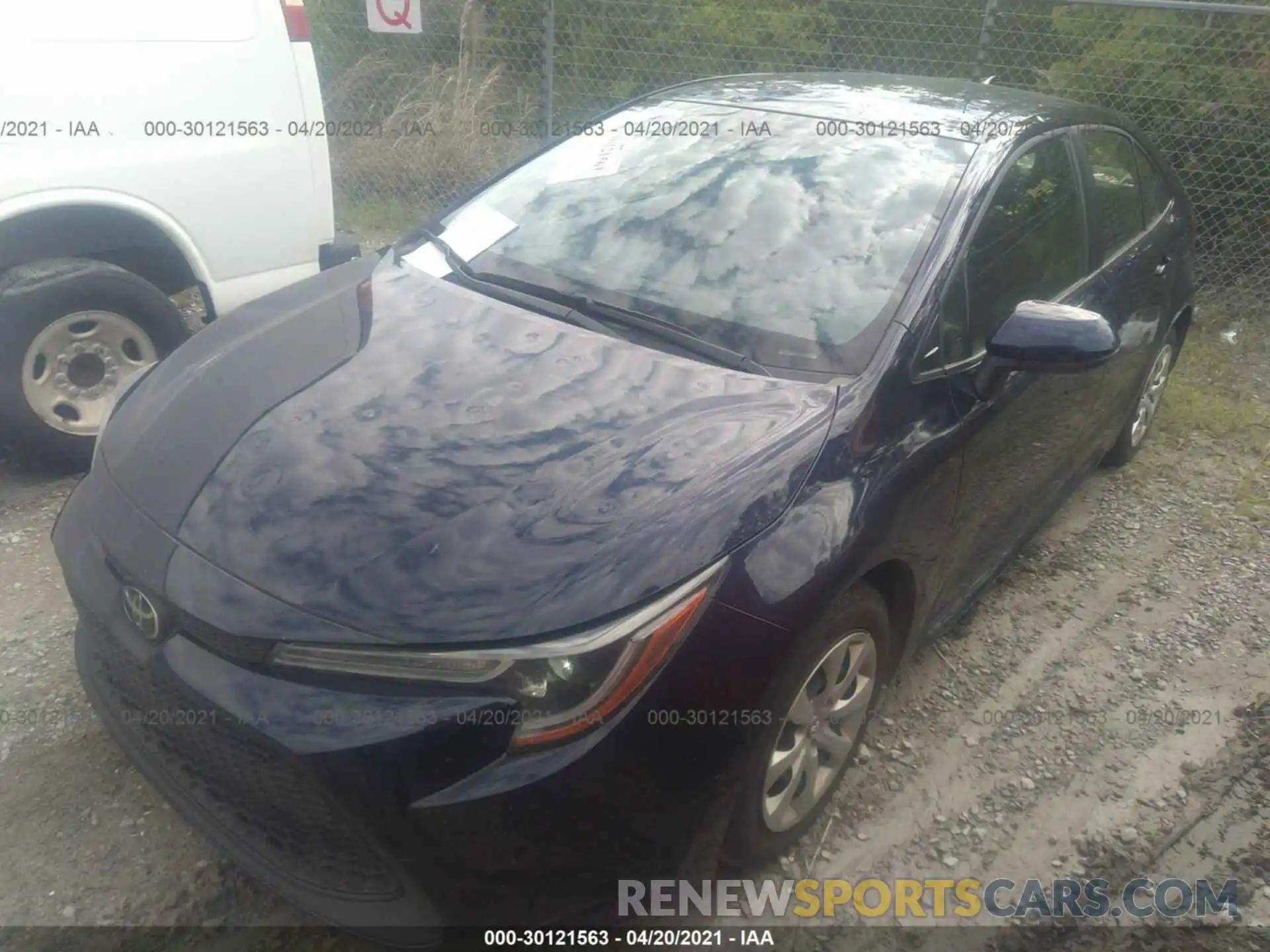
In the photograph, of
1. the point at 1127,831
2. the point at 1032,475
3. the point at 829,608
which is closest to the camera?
A: the point at 829,608

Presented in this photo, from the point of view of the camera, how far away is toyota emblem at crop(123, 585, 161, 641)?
1898 mm

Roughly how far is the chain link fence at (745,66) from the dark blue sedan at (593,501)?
13.1ft

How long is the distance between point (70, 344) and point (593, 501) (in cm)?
269

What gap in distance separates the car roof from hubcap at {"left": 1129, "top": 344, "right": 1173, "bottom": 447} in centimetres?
126

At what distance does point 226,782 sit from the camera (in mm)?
1910

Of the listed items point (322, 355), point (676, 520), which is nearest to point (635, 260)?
point (322, 355)

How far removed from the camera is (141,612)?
1926 millimetres

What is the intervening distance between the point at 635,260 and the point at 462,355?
0.61m

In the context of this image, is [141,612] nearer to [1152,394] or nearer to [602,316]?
[602,316]

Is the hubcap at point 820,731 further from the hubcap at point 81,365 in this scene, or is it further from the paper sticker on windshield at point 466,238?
the hubcap at point 81,365

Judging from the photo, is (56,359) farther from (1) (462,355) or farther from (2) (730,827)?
(2) (730,827)

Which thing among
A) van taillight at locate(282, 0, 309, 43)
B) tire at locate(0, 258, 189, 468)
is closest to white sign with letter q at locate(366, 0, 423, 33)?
van taillight at locate(282, 0, 309, 43)

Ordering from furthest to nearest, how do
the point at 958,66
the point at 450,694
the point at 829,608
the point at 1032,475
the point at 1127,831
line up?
1. the point at 958,66
2. the point at 1032,475
3. the point at 1127,831
4. the point at 829,608
5. the point at 450,694

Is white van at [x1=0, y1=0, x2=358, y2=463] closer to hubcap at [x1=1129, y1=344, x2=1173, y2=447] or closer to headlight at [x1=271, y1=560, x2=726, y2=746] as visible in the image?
headlight at [x1=271, y1=560, x2=726, y2=746]
